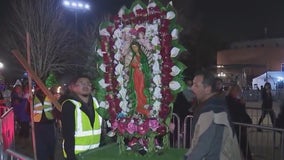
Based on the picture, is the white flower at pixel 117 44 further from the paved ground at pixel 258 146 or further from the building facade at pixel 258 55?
the building facade at pixel 258 55

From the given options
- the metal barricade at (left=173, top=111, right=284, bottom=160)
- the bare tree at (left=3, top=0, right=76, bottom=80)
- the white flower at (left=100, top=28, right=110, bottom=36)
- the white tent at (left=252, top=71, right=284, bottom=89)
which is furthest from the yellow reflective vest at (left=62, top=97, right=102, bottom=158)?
the white tent at (left=252, top=71, right=284, bottom=89)

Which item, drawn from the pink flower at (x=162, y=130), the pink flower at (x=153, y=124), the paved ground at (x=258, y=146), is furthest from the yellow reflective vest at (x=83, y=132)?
the paved ground at (x=258, y=146)

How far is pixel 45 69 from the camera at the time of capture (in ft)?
109

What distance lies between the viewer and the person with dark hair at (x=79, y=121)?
15.1 feet

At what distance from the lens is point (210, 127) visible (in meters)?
3.95

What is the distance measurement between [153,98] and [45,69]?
28777 mm

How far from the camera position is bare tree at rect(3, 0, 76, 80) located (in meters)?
33.2

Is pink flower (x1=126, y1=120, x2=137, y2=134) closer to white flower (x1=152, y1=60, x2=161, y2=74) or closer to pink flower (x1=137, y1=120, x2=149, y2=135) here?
pink flower (x1=137, y1=120, x2=149, y2=135)

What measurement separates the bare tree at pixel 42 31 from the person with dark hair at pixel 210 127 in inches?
1154

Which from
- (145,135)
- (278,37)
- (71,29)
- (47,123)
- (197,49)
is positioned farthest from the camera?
(278,37)

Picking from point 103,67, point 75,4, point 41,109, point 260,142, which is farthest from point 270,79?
point 103,67

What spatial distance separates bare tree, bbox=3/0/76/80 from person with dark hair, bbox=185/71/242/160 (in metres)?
29.3

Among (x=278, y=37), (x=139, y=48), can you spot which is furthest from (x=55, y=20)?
(x=278, y=37)

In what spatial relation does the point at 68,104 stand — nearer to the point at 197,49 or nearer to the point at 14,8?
the point at 14,8
